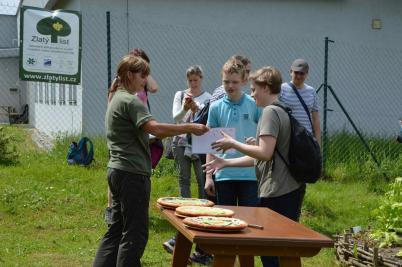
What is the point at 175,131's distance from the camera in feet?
14.5

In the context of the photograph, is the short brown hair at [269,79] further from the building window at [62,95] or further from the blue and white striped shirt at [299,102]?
the building window at [62,95]

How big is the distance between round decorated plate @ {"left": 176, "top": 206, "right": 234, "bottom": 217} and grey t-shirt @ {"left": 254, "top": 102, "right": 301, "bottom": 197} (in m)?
0.46

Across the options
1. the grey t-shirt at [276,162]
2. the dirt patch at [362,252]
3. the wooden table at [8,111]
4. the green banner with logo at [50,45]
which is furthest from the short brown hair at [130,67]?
the wooden table at [8,111]

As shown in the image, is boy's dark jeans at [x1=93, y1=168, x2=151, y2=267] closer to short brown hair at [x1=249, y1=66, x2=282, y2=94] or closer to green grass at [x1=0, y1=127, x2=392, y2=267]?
short brown hair at [x1=249, y1=66, x2=282, y2=94]

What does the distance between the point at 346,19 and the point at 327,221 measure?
7834 mm

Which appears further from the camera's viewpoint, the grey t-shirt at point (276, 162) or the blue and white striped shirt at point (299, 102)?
the blue and white striped shirt at point (299, 102)

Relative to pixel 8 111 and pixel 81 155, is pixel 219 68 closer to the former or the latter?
pixel 81 155

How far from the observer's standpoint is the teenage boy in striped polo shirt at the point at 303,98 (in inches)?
263

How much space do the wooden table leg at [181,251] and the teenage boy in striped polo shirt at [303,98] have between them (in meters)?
2.52

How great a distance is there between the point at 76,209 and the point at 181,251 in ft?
11.0

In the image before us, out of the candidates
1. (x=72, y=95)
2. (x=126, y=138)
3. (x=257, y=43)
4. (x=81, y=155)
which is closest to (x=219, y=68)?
(x=257, y=43)

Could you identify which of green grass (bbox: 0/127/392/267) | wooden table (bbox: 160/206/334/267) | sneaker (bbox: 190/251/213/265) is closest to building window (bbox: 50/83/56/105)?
green grass (bbox: 0/127/392/267)

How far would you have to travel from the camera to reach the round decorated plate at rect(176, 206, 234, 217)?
380 cm

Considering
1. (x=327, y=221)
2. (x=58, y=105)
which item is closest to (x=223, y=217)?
(x=327, y=221)
